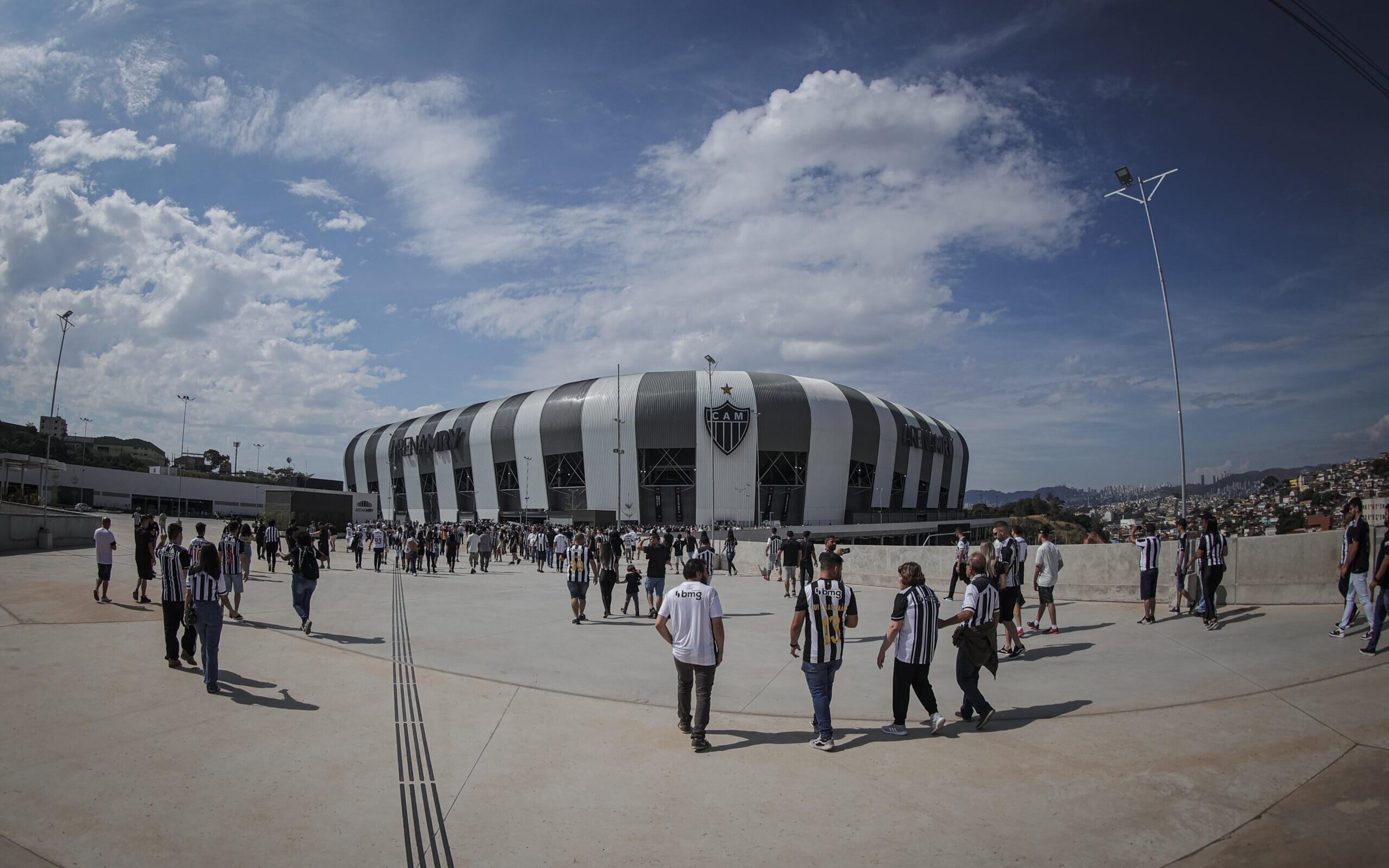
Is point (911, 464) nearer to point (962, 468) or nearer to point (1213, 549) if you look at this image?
point (962, 468)

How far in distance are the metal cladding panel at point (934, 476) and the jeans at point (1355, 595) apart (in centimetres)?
6944

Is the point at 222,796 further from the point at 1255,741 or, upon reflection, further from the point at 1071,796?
the point at 1255,741

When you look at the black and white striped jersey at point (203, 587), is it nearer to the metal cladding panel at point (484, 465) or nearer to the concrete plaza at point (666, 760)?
the concrete plaza at point (666, 760)

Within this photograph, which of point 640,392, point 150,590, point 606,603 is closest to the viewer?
point 606,603

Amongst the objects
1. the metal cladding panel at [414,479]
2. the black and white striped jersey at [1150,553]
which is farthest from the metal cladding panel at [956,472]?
the black and white striped jersey at [1150,553]

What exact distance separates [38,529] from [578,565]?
23921 mm

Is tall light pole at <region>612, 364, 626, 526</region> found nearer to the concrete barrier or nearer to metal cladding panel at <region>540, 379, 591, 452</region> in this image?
metal cladding panel at <region>540, 379, 591, 452</region>

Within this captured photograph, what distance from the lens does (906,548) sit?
18.5 metres

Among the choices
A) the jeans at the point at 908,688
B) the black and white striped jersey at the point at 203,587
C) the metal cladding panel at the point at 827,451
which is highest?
the metal cladding panel at the point at 827,451

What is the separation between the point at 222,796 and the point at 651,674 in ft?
14.9

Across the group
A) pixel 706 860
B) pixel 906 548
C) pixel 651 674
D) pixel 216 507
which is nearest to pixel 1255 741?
pixel 706 860

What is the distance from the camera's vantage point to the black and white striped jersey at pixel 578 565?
12.3 metres

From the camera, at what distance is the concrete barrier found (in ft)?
72.9

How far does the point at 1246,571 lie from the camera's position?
11070mm
